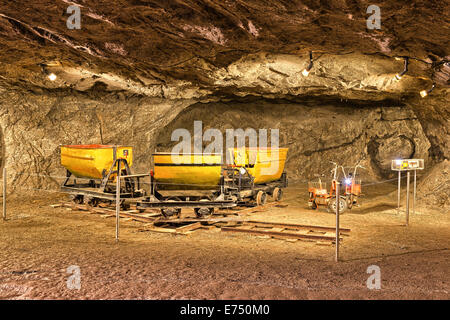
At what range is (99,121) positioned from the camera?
47.6ft

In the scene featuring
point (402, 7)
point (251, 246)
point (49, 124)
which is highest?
point (402, 7)

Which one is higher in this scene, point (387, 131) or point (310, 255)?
point (387, 131)

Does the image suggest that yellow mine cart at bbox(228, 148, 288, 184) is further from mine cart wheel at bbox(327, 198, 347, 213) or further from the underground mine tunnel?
mine cart wheel at bbox(327, 198, 347, 213)

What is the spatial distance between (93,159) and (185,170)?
3.10m

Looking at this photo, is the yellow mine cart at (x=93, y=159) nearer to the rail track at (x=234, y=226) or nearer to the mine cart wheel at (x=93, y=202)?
the mine cart wheel at (x=93, y=202)

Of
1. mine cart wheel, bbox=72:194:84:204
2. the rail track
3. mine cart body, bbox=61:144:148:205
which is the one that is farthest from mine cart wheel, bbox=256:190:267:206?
mine cart wheel, bbox=72:194:84:204

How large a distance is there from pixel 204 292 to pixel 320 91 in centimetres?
1062

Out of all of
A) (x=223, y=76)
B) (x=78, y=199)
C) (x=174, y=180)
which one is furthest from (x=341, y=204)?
(x=78, y=199)

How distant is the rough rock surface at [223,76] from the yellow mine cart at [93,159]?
2.58 metres

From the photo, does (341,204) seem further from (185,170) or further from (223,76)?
(223,76)

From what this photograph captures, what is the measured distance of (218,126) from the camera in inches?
681

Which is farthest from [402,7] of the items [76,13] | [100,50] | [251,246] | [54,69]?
[54,69]

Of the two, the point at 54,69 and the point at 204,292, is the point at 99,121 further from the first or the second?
the point at 204,292

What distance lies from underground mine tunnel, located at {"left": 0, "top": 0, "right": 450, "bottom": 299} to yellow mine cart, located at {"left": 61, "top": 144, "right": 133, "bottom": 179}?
0.15 feet
